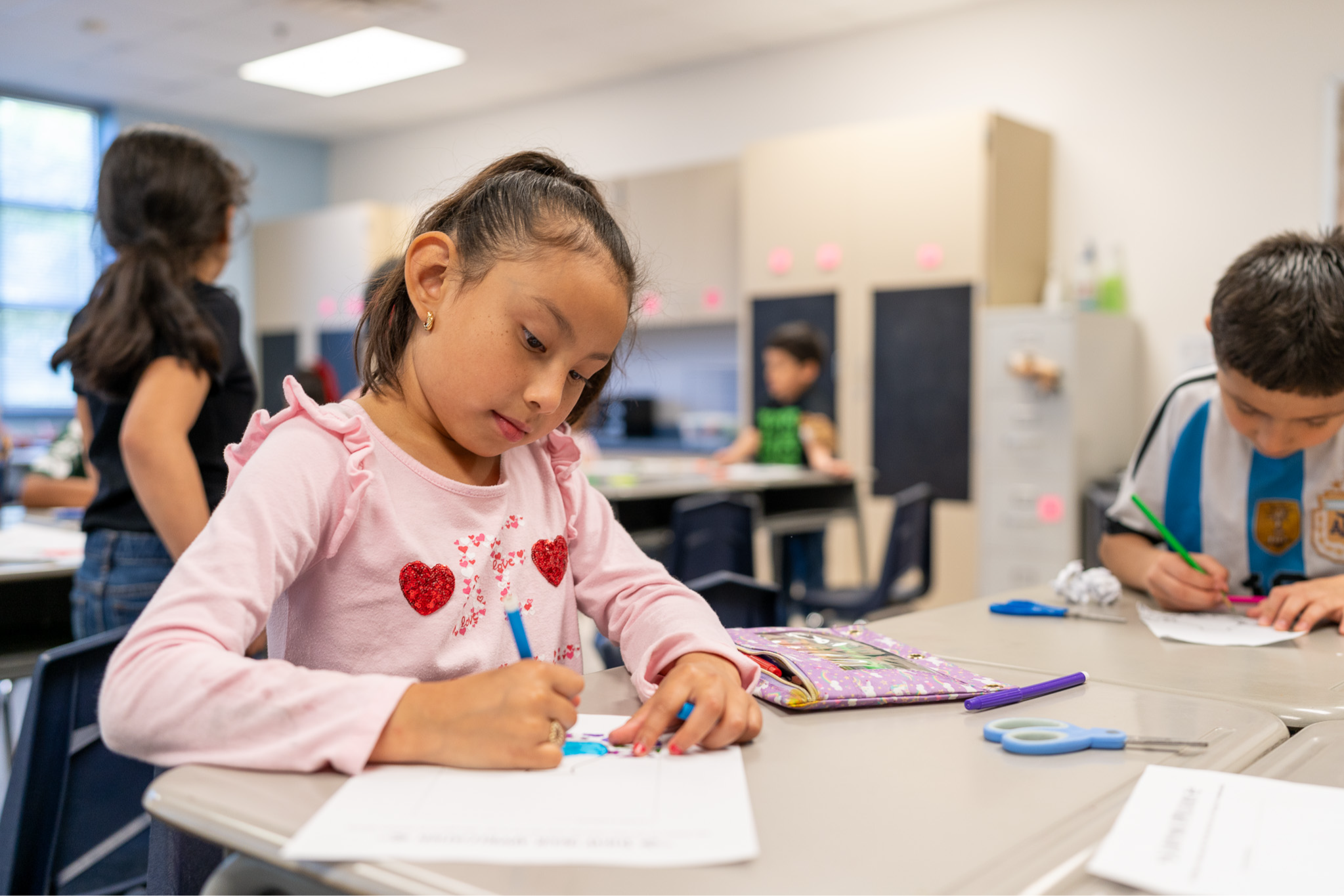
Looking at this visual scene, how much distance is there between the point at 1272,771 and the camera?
803 mm

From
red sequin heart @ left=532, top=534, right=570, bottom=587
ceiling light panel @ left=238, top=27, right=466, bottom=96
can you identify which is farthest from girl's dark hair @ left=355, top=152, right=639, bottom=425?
ceiling light panel @ left=238, top=27, right=466, bottom=96

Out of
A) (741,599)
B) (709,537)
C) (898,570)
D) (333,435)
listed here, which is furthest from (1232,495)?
(898,570)

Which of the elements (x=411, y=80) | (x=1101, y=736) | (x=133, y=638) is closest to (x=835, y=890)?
(x=1101, y=736)

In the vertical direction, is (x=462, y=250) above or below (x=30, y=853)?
above

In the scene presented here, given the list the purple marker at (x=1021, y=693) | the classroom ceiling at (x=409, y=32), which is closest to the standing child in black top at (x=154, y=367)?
the purple marker at (x=1021, y=693)

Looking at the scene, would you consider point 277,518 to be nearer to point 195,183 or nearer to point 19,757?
point 19,757

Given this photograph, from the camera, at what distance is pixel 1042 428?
422 cm

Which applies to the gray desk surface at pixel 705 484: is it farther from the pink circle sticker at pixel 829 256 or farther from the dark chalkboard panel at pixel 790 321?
the pink circle sticker at pixel 829 256

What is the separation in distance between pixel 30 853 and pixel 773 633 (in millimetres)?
806

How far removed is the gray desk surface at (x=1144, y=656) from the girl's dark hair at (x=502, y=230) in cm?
53

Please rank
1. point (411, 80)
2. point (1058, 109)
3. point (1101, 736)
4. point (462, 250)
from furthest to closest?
point (411, 80), point (1058, 109), point (462, 250), point (1101, 736)

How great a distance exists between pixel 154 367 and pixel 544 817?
1175 millimetres

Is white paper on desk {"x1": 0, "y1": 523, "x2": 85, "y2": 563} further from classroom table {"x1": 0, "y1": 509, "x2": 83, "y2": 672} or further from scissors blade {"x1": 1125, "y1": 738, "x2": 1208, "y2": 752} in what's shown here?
scissors blade {"x1": 1125, "y1": 738, "x2": 1208, "y2": 752}

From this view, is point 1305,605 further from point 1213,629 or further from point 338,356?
point 338,356
